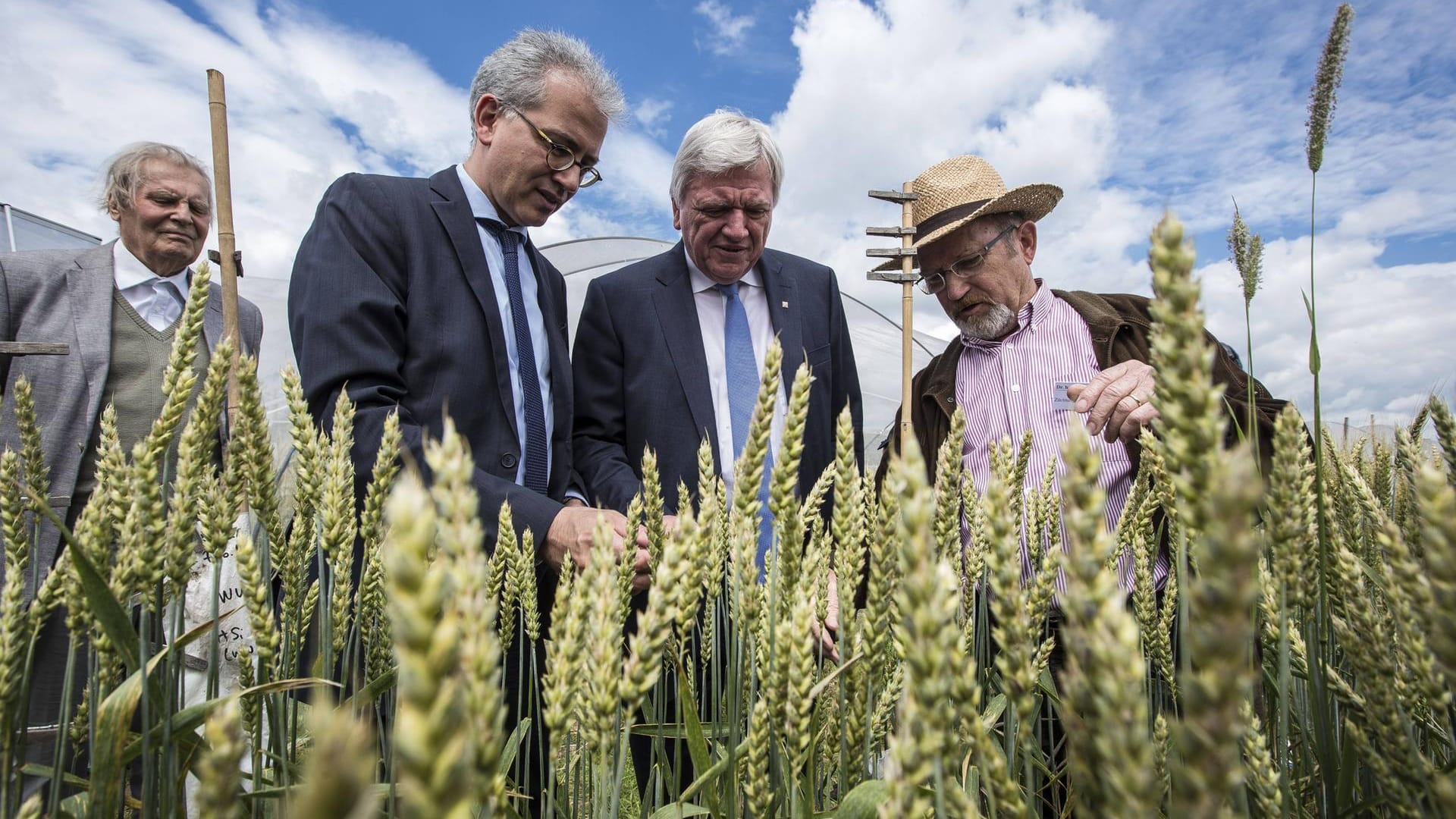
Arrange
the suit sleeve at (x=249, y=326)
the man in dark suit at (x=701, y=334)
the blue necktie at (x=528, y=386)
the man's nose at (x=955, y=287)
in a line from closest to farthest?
the blue necktie at (x=528, y=386) → the man in dark suit at (x=701, y=334) → the suit sleeve at (x=249, y=326) → the man's nose at (x=955, y=287)

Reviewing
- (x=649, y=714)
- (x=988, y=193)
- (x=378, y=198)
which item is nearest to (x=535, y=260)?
(x=378, y=198)

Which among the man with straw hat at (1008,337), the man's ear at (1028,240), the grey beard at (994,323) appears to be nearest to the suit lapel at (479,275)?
the man with straw hat at (1008,337)

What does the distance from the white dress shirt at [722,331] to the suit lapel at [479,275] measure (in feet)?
3.33

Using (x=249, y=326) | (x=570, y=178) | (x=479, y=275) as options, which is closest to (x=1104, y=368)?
(x=570, y=178)

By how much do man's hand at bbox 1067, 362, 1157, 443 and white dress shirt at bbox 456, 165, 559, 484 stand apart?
5.89 ft

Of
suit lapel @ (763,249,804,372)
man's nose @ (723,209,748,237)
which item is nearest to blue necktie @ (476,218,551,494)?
man's nose @ (723,209,748,237)

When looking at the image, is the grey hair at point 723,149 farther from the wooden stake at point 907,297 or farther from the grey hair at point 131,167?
the grey hair at point 131,167

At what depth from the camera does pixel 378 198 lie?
258cm

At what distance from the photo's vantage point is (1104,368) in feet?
10.9

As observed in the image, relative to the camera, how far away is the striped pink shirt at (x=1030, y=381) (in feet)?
10.9

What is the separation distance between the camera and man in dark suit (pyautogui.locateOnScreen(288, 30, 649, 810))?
222cm

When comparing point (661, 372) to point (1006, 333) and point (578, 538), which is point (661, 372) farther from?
point (1006, 333)

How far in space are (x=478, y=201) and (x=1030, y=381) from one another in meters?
2.46

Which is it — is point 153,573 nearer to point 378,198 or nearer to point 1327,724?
point 1327,724
